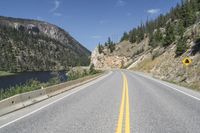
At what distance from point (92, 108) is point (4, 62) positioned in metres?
167

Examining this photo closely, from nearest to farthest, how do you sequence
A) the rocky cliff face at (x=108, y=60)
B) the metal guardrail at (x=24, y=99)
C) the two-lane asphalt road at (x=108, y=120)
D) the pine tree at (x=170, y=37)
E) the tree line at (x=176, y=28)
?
the two-lane asphalt road at (x=108, y=120) < the metal guardrail at (x=24, y=99) < the tree line at (x=176, y=28) < the pine tree at (x=170, y=37) < the rocky cliff face at (x=108, y=60)

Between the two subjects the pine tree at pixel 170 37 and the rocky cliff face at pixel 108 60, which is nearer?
the pine tree at pixel 170 37

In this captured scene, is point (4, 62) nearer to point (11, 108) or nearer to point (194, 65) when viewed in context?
point (194, 65)

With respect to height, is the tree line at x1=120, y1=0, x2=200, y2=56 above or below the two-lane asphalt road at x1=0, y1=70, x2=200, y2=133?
above

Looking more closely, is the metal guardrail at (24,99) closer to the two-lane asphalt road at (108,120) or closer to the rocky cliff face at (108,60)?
the two-lane asphalt road at (108,120)

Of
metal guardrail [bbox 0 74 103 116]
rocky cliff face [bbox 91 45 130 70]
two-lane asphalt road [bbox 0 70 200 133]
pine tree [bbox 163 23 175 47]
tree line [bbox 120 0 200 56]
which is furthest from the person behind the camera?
rocky cliff face [bbox 91 45 130 70]

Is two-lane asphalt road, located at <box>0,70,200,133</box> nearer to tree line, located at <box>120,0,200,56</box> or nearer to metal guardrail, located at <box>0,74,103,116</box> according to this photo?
metal guardrail, located at <box>0,74,103,116</box>

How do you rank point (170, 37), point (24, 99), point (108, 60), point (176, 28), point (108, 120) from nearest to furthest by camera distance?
point (108, 120), point (24, 99), point (170, 37), point (176, 28), point (108, 60)

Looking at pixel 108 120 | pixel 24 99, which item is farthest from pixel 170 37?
pixel 108 120

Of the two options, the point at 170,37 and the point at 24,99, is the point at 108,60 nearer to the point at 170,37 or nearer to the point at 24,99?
the point at 170,37

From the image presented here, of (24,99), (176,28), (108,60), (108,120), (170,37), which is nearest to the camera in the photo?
(108,120)

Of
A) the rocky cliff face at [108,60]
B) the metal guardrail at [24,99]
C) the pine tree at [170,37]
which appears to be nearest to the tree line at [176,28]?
the pine tree at [170,37]

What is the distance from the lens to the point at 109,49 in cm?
19362

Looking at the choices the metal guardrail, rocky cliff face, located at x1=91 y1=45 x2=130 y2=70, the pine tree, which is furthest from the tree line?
the metal guardrail
